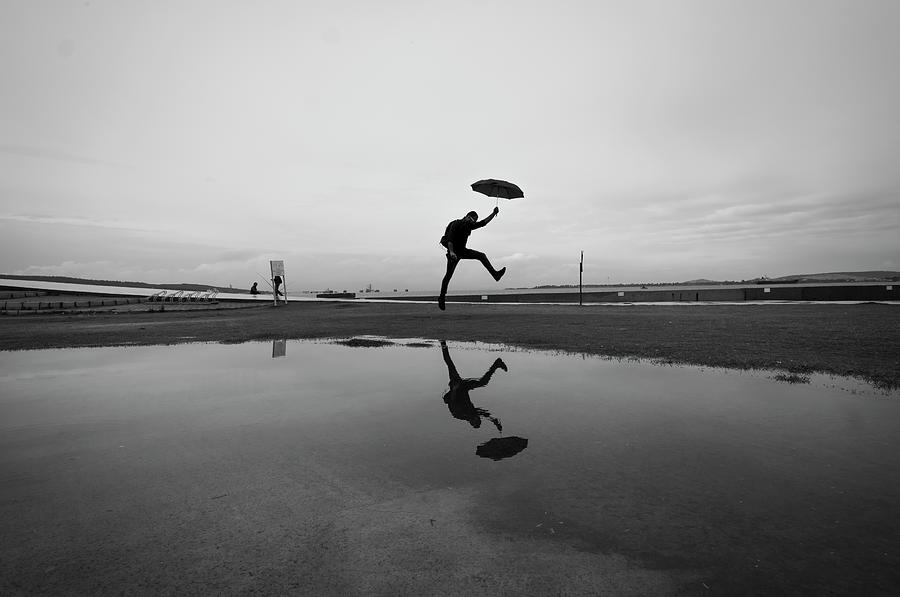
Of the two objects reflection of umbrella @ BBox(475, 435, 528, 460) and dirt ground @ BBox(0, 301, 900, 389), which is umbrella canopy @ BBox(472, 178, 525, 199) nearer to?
dirt ground @ BBox(0, 301, 900, 389)

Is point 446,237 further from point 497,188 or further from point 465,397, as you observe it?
point 465,397

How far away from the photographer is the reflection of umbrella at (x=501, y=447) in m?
3.81

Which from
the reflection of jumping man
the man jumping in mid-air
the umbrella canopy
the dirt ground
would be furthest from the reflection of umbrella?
the umbrella canopy

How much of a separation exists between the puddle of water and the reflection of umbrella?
26 mm

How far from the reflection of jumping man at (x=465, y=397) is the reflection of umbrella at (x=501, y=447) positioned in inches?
11.3

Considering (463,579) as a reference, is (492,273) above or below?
above

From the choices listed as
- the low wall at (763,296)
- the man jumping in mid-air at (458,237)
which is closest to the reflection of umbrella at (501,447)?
the man jumping in mid-air at (458,237)

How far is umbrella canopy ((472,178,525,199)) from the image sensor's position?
587 inches

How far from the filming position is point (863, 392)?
5.59 m

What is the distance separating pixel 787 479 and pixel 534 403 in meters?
2.55

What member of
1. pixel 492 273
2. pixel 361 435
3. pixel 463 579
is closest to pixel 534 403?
pixel 361 435

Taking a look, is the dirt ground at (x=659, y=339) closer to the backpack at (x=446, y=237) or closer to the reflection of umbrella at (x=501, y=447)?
the backpack at (x=446, y=237)

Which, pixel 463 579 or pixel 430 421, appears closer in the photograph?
pixel 463 579

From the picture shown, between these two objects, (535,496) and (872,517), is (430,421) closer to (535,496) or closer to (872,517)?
(535,496)
